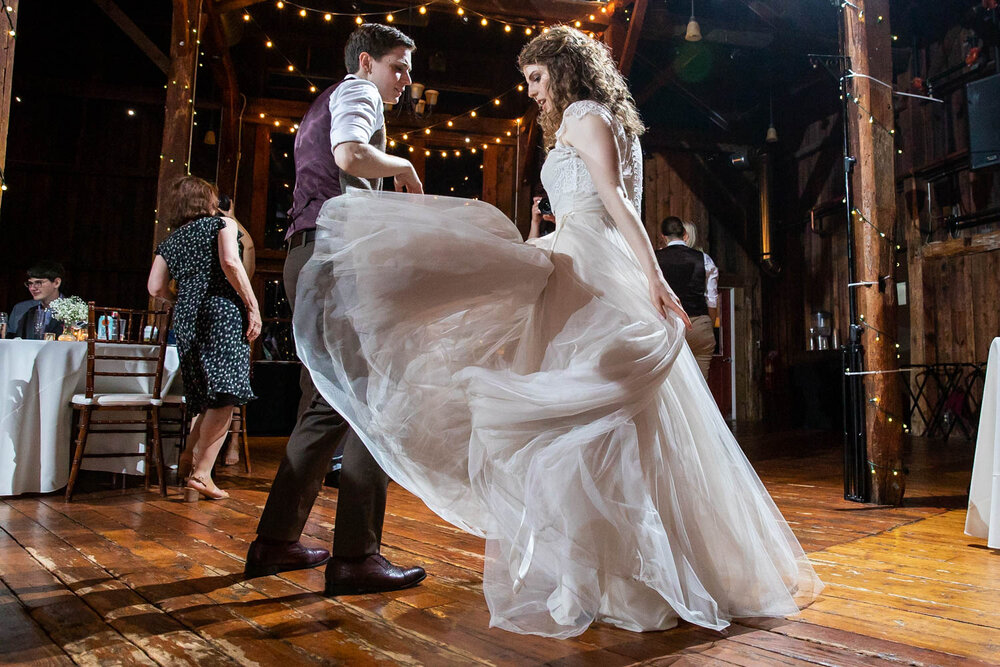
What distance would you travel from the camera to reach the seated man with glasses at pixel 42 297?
4.79m

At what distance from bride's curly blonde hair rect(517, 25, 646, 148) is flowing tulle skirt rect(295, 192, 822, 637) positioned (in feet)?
1.00

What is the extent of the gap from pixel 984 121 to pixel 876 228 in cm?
416

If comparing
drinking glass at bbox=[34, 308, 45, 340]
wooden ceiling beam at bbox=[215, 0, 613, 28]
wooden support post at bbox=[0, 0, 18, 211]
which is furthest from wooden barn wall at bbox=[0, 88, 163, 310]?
wooden support post at bbox=[0, 0, 18, 211]

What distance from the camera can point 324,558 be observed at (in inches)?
83.5

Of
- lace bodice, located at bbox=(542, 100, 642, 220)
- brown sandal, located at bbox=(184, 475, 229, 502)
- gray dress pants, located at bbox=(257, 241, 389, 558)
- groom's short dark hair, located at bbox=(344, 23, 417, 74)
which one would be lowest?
brown sandal, located at bbox=(184, 475, 229, 502)

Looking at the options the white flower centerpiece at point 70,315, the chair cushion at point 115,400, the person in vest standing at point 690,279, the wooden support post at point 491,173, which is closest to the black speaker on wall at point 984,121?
the person in vest standing at point 690,279

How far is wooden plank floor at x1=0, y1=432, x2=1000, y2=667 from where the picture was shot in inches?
56.0

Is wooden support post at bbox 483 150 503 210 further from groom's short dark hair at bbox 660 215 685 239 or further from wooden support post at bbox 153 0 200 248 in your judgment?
groom's short dark hair at bbox 660 215 685 239

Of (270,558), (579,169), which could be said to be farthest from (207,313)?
(579,169)

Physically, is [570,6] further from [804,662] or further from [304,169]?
[804,662]

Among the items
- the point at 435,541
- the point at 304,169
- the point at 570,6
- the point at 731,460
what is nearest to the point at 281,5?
the point at 570,6

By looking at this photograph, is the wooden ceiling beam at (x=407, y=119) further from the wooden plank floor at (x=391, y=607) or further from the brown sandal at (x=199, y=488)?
the wooden plank floor at (x=391, y=607)

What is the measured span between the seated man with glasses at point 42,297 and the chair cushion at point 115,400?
133 centimetres

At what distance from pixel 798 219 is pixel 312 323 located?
1020 cm
